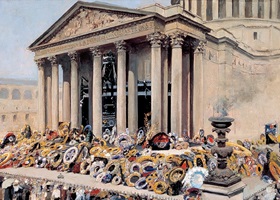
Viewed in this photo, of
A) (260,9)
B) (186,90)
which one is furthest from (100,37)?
(260,9)

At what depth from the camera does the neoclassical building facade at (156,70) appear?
76.2 ft

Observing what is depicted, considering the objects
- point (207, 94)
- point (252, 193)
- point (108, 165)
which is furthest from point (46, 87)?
point (252, 193)

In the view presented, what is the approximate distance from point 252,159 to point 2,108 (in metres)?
40.7

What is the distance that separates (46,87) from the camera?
32812 mm

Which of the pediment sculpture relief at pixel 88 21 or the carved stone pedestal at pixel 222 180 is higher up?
the pediment sculpture relief at pixel 88 21

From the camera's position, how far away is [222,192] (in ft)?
30.4

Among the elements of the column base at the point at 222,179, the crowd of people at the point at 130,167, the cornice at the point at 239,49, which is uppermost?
the cornice at the point at 239,49

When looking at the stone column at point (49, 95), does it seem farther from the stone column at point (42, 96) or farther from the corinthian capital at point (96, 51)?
the corinthian capital at point (96, 51)

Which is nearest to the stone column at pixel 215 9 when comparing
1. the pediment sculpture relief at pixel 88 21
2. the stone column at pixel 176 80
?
the stone column at pixel 176 80

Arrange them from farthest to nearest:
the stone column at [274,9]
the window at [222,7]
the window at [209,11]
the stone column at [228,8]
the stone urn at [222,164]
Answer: the stone column at [274,9]
the window at [209,11]
the window at [222,7]
the stone column at [228,8]
the stone urn at [222,164]

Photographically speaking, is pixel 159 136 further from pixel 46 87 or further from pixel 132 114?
pixel 46 87

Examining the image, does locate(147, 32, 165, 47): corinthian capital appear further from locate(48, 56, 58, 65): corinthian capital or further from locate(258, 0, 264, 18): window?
locate(258, 0, 264, 18): window

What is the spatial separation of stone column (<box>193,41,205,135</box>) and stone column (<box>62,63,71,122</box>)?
42.3 ft

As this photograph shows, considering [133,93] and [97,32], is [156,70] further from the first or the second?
[97,32]
